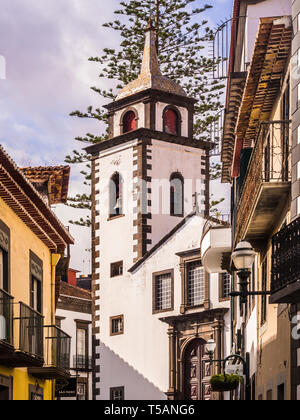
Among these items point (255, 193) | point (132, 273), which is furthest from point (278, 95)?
point (132, 273)

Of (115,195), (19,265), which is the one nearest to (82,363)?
(115,195)

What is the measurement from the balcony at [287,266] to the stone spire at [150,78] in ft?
130

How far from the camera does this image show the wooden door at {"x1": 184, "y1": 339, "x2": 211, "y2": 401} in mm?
46312

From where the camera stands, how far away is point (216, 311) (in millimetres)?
45406

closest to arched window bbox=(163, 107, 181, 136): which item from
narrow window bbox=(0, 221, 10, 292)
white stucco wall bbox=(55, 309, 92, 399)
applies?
white stucco wall bbox=(55, 309, 92, 399)

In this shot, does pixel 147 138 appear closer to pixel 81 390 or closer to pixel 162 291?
pixel 162 291

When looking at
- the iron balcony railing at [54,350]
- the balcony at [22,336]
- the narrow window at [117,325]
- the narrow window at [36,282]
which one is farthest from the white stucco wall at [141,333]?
the balcony at [22,336]

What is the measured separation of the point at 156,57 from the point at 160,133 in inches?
153

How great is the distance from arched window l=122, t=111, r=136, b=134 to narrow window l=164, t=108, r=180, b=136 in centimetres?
160

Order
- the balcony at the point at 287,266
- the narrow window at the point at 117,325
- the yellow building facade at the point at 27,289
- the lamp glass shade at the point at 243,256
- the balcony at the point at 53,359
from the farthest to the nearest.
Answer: the narrow window at the point at 117,325
the balcony at the point at 53,359
the yellow building facade at the point at 27,289
the lamp glass shade at the point at 243,256
the balcony at the point at 287,266

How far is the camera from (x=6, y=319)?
20.0m

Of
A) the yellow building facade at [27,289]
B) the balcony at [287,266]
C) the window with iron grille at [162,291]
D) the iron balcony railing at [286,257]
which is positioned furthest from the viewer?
the window with iron grille at [162,291]

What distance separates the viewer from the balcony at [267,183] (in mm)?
15992

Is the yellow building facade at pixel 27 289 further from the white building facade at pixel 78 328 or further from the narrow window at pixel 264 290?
the white building facade at pixel 78 328
